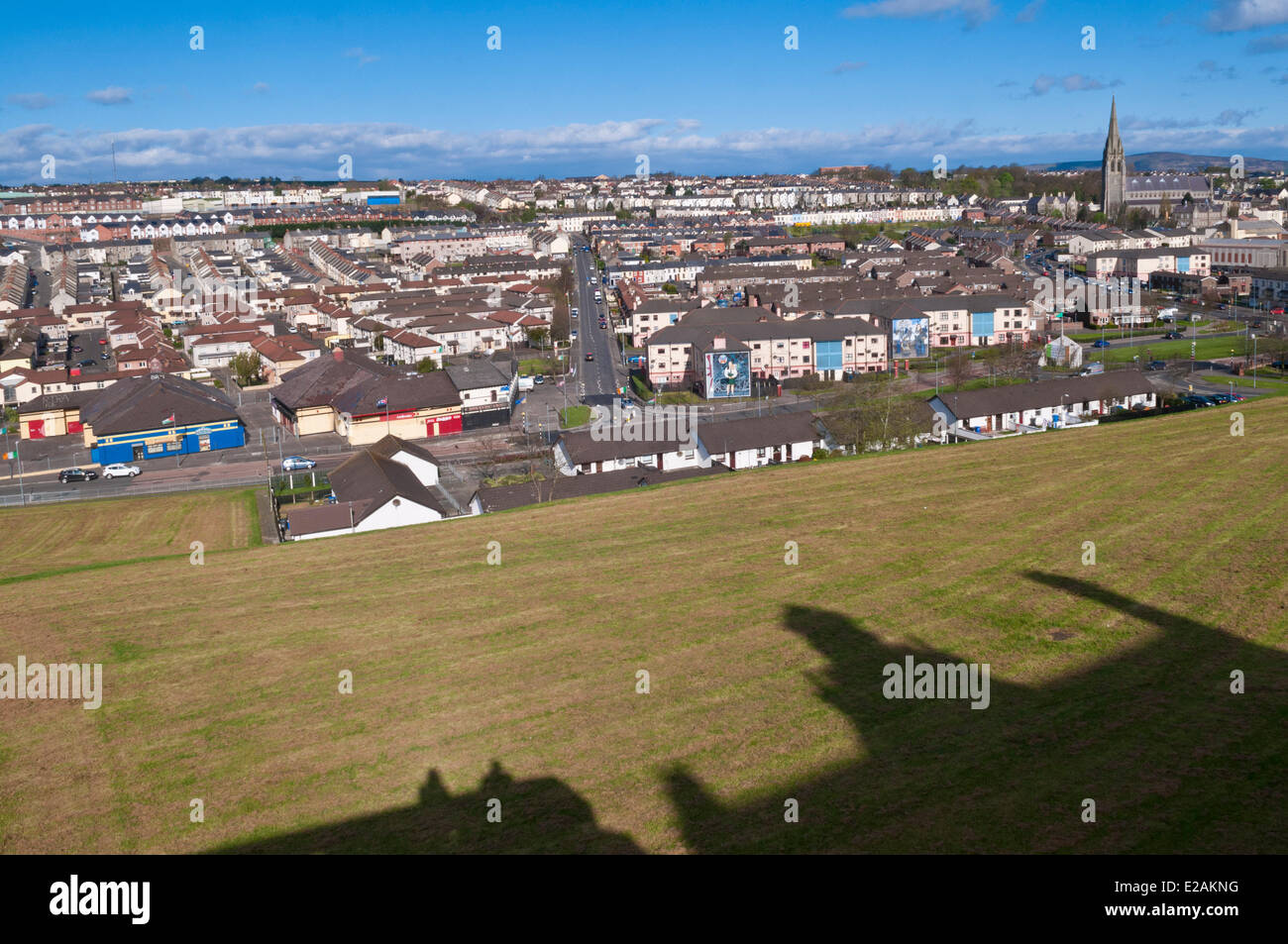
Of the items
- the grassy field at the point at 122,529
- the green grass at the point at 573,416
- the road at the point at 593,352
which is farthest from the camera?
the road at the point at 593,352

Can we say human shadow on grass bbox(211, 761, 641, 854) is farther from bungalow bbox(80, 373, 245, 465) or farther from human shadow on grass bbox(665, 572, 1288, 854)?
bungalow bbox(80, 373, 245, 465)

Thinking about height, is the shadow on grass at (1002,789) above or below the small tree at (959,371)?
below

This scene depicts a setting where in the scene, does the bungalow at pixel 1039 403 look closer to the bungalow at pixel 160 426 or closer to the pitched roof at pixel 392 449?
the pitched roof at pixel 392 449

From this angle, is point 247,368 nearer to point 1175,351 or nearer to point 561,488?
point 561,488

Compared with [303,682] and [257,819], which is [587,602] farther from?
[257,819]

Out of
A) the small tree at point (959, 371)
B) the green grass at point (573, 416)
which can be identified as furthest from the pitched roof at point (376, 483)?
the small tree at point (959, 371)

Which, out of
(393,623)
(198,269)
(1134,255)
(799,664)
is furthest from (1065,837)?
(198,269)
